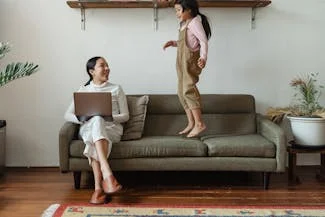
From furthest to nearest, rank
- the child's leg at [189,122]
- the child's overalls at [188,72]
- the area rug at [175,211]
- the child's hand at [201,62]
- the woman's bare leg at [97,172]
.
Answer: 1. the child's leg at [189,122]
2. the child's overalls at [188,72]
3. the child's hand at [201,62]
4. the woman's bare leg at [97,172]
5. the area rug at [175,211]

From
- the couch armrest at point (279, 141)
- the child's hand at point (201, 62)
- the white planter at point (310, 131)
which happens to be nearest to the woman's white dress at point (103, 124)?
the child's hand at point (201, 62)

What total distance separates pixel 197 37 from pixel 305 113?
3.73 feet

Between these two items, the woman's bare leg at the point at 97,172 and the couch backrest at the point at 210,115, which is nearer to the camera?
the woman's bare leg at the point at 97,172

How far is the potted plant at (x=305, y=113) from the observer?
11.5ft

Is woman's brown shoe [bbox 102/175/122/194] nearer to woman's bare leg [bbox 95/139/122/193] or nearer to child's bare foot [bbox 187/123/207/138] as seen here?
woman's bare leg [bbox 95/139/122/193]

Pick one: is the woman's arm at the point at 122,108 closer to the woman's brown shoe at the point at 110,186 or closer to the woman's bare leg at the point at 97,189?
the woman's bare leg at the point at 97,189

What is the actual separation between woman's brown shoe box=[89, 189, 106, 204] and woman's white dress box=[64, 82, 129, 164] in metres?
0.24

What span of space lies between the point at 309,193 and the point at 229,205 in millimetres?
707

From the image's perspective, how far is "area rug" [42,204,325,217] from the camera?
2726 millimetres

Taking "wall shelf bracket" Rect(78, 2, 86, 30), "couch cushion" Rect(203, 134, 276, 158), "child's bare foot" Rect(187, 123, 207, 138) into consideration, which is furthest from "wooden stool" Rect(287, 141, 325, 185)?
"wall shelf bracket" Rect(78, 2, 86, 30)

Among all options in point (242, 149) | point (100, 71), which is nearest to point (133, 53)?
point (100, 71)

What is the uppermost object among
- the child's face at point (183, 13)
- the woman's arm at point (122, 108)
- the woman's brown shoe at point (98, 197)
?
the child's face at point (183, 13)

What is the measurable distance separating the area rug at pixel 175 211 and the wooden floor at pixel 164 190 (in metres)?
0.10

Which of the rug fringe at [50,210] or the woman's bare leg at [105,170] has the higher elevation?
the woman's bare leg at [105,170]
